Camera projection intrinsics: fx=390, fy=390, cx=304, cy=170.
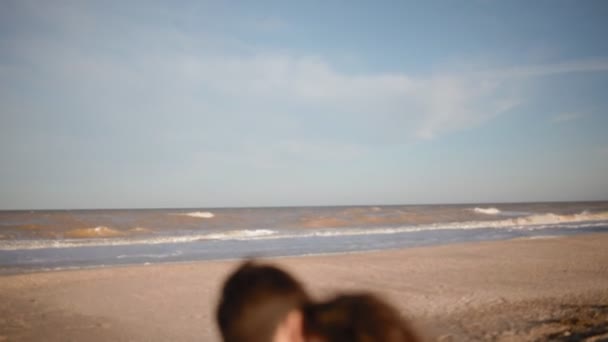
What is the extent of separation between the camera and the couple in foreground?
0.91 meters

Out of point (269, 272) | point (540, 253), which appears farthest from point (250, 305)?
point (540, 253)

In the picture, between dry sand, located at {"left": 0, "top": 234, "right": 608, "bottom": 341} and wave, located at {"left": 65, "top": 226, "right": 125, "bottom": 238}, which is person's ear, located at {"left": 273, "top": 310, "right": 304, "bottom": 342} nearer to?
dry sand, located at {"left": 0, "top": 234, "right": 608, "bottom": 341}

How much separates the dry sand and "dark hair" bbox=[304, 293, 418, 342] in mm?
3198

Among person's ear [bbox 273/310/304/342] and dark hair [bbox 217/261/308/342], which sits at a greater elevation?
dark hair [bbox 217/261/308/342]

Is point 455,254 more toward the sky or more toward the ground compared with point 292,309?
more toward the ground

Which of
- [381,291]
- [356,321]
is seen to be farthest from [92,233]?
[356,321]

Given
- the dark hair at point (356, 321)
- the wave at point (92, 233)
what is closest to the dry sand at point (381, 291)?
the dark hair at point (356, 321)

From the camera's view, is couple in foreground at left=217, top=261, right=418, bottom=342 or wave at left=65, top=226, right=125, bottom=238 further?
wave at left=65, top=226, right=125, bottom=238

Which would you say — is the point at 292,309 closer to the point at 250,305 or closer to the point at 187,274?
the point at 250,305

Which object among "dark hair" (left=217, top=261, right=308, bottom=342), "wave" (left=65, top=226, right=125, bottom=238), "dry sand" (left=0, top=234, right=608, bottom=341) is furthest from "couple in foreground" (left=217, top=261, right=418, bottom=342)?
"wave" (left=65, top=226, right=125, bottom=238)

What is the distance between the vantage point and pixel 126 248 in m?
19.9

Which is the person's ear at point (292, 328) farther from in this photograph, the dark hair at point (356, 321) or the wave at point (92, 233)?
the wave at point (92, 233)

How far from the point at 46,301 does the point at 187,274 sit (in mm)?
3686

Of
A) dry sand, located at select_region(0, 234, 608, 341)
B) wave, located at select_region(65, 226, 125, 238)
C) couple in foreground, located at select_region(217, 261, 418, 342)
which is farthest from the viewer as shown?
wave, located at select_region(65, 226, 125, 238)
